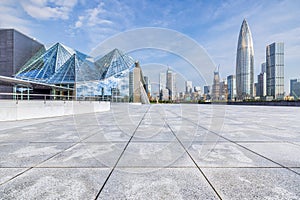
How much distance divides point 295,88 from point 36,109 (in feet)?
212

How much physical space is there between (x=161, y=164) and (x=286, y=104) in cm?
4122

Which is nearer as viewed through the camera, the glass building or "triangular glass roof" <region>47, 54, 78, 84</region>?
"triangular glass roof" <region>47, 54, 78, 84</region>

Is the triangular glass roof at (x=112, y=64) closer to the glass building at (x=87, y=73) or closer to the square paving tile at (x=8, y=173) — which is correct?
the glass building at (x=87, y=73)

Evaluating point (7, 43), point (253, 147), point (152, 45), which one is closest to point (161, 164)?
point (253, 147)

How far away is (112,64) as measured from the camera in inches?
2057

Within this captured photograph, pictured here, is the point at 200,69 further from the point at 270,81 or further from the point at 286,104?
the point at 270,81

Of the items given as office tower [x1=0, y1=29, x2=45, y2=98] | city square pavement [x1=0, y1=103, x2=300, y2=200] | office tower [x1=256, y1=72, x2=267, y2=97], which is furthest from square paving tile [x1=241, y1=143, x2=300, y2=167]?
office tower [x1=256, y1=72, x2=267, y2=97]

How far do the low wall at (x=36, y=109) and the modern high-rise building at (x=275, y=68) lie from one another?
214ft

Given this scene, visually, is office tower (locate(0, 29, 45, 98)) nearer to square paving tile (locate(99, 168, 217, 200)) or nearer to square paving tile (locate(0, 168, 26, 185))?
square paving tile (locate(0, 168, 26, 185))

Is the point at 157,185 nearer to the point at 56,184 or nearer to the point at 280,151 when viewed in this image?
the point at 56,184

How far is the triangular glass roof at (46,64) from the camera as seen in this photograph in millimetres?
41888

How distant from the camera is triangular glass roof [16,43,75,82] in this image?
41888 millimetres

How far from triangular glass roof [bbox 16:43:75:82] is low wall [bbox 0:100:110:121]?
32.1 metres

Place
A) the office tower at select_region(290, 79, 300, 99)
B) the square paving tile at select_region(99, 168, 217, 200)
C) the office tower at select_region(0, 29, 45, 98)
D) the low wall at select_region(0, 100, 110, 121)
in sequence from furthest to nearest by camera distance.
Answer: the office tower at select_region(290, 79, 300, 99), the office tower at select_region(0, 29, 45, 98), the low wall at select_region(0, 100, 110, 121), the square paving tile at select_region(99, 168, 217, 200)
